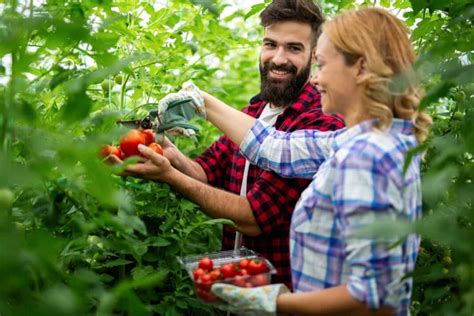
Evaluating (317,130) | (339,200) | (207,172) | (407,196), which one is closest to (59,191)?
(339,200)

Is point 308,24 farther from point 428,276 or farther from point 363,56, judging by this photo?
point 428,276

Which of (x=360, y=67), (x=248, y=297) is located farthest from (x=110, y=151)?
(x=360, y=67)

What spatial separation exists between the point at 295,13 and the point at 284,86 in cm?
32

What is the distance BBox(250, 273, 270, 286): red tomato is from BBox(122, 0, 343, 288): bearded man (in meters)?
0.70

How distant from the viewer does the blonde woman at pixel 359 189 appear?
190 cm

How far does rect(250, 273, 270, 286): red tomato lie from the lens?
2176 mm

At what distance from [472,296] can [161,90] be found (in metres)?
2.10

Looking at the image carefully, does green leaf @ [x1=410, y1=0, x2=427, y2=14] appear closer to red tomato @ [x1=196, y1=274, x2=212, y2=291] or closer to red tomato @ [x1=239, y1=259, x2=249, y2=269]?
red tomato @ [x1=239, y1=259, x2=249, y2=269]

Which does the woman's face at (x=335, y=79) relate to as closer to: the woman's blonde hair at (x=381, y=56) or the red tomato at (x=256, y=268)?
the woman's blonde hair at (x=381, y=56)

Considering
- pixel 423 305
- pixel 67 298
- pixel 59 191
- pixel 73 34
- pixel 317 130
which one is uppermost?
pixel 73 34

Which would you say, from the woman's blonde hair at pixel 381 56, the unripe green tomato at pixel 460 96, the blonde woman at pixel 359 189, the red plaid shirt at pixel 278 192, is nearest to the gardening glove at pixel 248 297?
the blonde woman at pixel 359 189

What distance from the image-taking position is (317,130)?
2824 mm

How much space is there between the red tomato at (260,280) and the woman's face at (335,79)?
1.80 feet

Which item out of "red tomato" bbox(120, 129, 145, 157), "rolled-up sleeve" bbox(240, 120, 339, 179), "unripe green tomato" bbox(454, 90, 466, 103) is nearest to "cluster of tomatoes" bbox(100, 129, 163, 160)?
"red tomato" bbox(120, 129, 145, 157)
